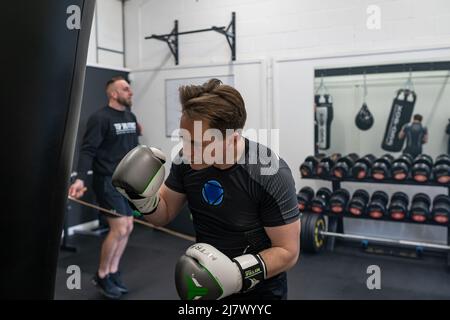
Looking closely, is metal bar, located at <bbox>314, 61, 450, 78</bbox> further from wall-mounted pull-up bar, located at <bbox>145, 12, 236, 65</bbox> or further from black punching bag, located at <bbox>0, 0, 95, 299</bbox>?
black punching bag, located at <bbox>0, 0, 95, 299</bbox>

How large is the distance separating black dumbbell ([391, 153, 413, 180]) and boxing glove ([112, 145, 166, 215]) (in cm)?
281

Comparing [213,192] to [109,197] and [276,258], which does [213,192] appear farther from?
[109,197]

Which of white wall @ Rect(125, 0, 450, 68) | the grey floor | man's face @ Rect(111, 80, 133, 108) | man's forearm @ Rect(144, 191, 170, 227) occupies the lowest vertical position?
the grey floor

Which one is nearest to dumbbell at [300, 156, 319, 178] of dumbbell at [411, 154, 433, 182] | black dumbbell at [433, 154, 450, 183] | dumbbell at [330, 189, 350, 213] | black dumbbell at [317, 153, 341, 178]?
black dumbbell at [317, 153, 341, 178]

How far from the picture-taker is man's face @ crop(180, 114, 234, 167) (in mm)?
1136

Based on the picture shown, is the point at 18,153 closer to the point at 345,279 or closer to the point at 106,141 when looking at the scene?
the point at 106,141

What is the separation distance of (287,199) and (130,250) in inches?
123

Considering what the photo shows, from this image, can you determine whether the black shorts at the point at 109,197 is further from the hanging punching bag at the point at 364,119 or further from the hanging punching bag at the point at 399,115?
the hanging punching bag at the point at 399,115

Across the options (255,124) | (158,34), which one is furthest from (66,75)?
(158,34)

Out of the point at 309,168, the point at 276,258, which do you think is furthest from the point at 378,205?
the point at 276,258

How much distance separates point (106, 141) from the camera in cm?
286

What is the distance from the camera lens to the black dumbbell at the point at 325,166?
3865 millimetres

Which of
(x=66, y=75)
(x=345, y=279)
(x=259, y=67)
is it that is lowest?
(x=345, y=279)

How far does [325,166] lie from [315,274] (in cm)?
103
